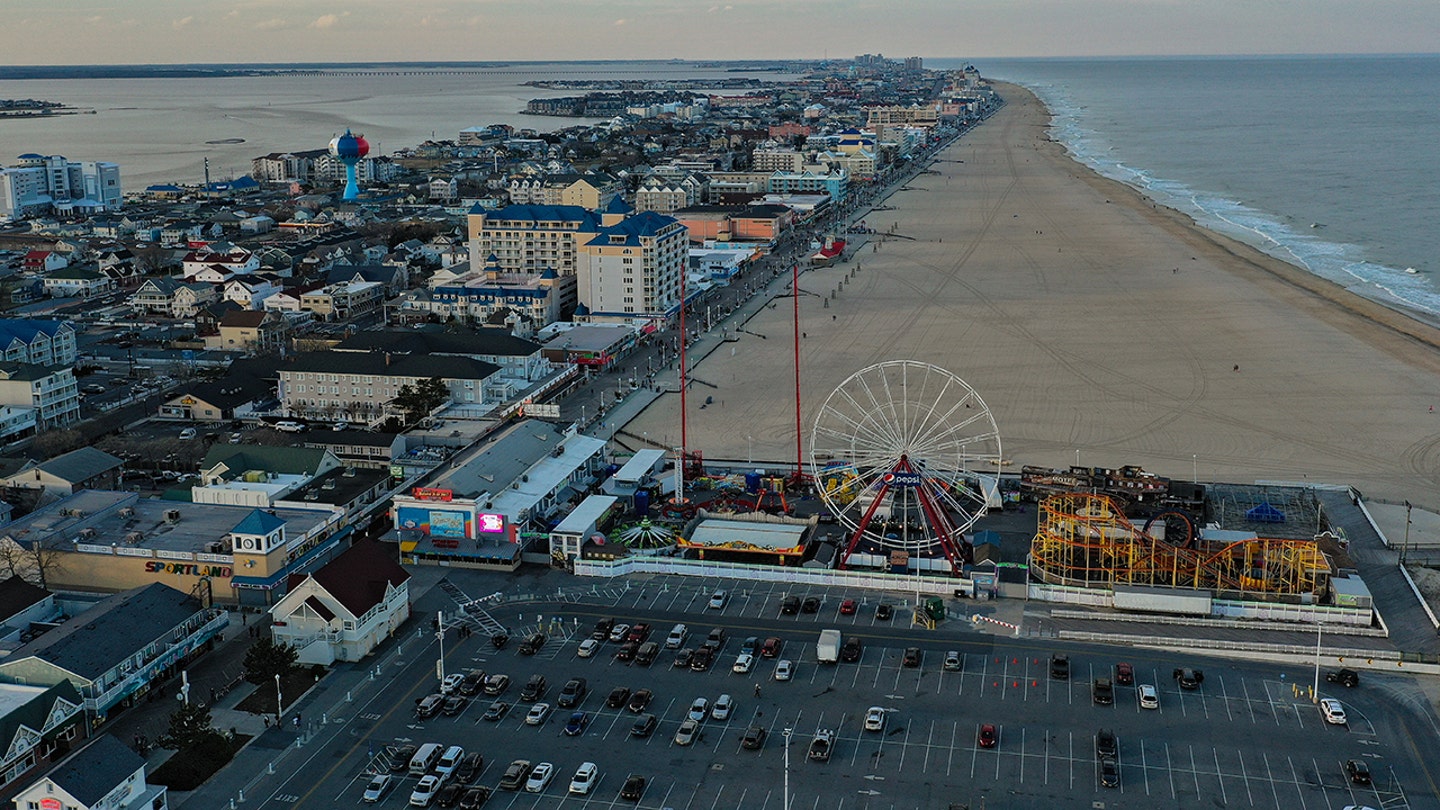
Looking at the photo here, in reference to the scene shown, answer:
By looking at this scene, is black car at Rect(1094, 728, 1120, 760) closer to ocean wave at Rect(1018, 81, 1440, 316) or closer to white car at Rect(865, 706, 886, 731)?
white car at Rect(865, 706, 886, 731)

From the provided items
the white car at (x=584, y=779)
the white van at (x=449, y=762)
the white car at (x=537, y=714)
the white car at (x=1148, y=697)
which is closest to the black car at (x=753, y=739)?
the white car at (x=584, y=779)

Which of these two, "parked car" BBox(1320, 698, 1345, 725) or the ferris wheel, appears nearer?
"parked car" BBox(1320, 698, 1345, 725)

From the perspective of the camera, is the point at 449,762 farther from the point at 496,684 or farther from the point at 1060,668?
the point at 1060,668

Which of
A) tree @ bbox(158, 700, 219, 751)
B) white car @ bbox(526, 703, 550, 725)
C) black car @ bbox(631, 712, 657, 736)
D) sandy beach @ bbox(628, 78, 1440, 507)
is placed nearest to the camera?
tree @ bbox(158, 700, 219, 751)

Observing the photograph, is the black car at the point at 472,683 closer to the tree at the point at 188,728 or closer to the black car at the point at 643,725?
the black car at the point at 643,725

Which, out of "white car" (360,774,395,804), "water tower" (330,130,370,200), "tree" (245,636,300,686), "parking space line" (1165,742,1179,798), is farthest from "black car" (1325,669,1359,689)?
"water tower" (330,130,370,200)

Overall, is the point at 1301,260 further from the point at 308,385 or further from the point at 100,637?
the point at 100,637

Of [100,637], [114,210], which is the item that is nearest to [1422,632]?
[100,637]
